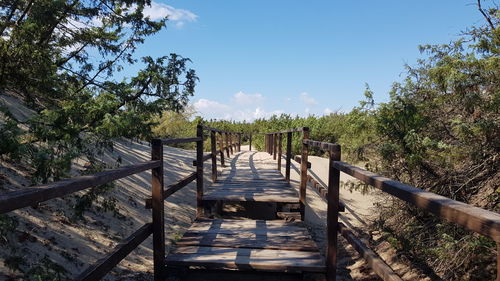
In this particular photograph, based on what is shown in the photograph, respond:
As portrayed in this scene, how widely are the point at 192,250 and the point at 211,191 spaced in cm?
278

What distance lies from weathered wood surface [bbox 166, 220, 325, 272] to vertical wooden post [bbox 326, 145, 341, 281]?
0.39 ft

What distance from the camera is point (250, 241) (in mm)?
4188

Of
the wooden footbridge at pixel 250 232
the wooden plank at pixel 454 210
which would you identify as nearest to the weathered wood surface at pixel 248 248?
the wooden footbridge at pixel 250 232

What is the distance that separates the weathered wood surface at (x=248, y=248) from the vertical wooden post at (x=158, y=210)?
0.43 feet

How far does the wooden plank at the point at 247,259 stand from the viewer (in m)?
3.44

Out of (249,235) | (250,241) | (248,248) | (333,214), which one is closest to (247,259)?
(248,248)

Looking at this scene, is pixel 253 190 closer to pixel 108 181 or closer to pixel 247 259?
pixel 247 259

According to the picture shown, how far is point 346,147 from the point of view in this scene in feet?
21.0

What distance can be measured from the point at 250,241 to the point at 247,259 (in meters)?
0.59

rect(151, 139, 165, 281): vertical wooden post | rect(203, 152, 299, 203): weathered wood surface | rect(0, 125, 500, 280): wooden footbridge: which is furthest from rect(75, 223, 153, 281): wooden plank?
rect(203, 152, 299, 203): weathered wood surface

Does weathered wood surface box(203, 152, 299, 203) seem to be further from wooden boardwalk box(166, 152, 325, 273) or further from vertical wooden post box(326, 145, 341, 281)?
vertical wooden post box(326, 145, 341, 281)

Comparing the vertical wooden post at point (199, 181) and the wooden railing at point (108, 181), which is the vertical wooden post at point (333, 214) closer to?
→ the wooden railing at point (108, 181)

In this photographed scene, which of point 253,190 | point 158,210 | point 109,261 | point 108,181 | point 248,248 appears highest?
point 108,181

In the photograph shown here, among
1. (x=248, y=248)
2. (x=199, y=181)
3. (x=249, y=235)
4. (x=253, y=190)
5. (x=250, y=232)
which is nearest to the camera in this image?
(x=248, y=248)
